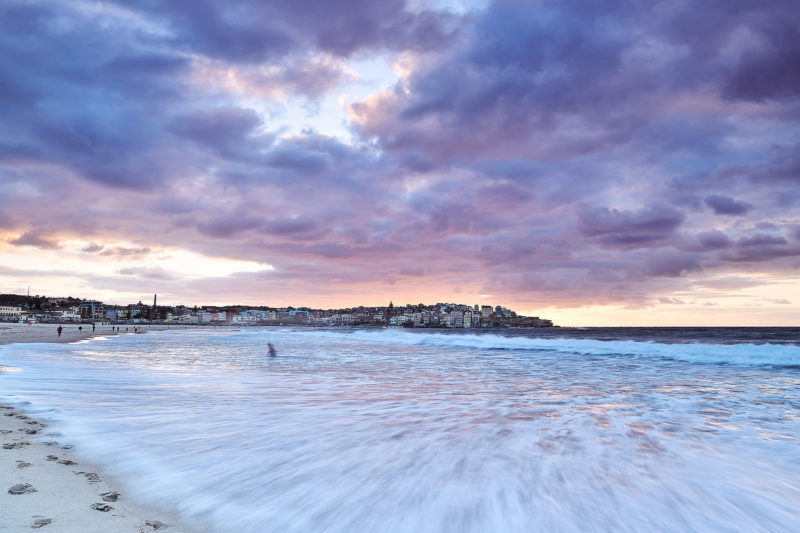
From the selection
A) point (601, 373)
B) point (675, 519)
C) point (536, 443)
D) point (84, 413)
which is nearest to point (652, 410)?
point (536, 443)

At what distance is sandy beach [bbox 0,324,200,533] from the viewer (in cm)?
328

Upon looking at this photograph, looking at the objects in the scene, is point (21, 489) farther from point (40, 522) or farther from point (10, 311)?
point (10, 311)

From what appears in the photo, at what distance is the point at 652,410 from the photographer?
9.15m

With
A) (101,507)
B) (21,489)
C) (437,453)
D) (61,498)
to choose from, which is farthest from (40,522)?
(437,453)

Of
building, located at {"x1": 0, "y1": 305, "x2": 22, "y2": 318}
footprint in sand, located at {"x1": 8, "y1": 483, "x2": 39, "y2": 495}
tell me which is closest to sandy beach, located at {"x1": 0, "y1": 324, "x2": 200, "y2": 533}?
footprint in sand, located at {"x1": 8, "y1": 483, "x2": 39, "y2": 495}

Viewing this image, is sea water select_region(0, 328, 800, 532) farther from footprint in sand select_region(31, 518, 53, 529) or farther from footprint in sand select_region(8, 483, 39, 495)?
footprint in sand select_region(31, 518, 53, 529)

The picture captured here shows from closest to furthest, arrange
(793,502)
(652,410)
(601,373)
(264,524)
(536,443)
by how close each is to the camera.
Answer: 1. (264,524)
2. (793,502)
3. (536,443)
4. (652,410)
5. (601,373)

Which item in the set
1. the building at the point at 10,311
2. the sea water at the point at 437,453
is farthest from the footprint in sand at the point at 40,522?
the building at the point at 10,311

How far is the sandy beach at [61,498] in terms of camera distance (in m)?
3.28

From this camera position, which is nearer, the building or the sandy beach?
the sandy beach

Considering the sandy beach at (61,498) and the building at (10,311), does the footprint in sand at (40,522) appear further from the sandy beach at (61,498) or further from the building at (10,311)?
the building at (10,311)

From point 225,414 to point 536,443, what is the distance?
19.4 ft

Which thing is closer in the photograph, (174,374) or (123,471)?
(123,471)

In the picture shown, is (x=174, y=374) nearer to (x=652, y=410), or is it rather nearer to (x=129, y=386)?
(x=129, y=386)
